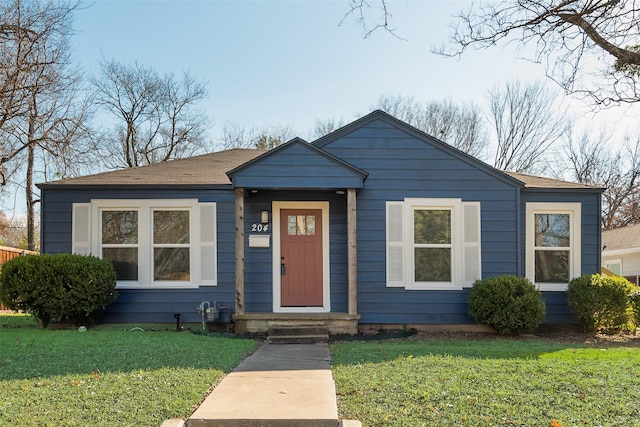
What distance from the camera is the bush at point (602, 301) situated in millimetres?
9203

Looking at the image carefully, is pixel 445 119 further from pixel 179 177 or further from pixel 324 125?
pixel 179 177

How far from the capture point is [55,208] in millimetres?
9852

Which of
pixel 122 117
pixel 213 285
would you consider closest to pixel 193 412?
pixel 213 285

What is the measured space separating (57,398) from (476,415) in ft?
11.3

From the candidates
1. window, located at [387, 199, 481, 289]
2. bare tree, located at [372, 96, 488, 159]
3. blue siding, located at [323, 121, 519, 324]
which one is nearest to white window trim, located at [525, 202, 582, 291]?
blue siding, located at [323, 121, 519, 324]

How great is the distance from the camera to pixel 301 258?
10.1 m

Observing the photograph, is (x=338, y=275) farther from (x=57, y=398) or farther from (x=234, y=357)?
(x=57, y=398)

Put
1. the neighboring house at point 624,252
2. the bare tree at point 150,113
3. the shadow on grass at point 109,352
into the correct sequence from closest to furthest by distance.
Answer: the shadow on grass at point 109,352
the neighboring house at point 624,252
the bare tree at point 150,113

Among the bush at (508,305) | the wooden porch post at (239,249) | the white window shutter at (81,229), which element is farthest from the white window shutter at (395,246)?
the white window shutter at (81,229)

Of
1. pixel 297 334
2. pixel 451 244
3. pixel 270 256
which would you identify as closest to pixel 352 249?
pixel 270 256

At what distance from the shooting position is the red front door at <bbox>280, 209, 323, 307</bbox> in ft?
32.9

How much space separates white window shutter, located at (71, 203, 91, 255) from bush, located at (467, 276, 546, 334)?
7156 mm

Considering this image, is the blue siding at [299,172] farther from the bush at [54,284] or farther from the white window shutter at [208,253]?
the bush at [54,284]

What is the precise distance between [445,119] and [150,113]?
52.5ft
